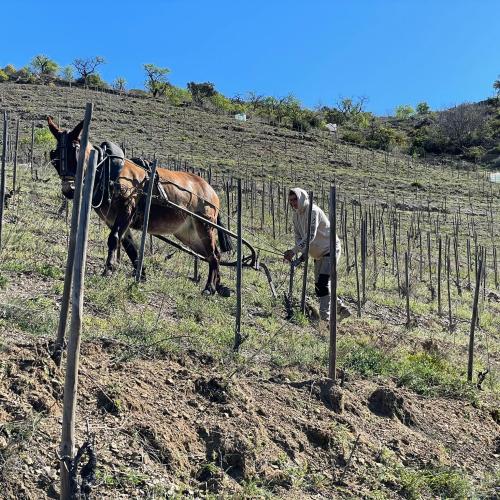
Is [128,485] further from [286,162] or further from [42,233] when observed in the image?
[286,162]

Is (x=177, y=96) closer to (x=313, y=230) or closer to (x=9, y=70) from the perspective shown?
(x=9, y=70)

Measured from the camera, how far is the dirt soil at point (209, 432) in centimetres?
319

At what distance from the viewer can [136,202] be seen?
7664 mm

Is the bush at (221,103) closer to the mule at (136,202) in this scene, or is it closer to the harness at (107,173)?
the mule at (136,202)

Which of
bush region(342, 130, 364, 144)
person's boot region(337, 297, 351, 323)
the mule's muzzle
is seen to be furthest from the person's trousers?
bush region(342, 130, 364, 144)

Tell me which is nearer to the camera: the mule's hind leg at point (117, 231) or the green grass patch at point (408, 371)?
the green grass patch at point (408, 371)

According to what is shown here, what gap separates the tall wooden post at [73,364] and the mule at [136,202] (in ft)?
11.8

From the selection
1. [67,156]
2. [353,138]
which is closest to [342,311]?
[67,156]

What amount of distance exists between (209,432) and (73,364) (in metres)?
1.18

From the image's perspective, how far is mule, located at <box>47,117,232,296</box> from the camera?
21.9 feet

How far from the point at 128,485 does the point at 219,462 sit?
622 mm

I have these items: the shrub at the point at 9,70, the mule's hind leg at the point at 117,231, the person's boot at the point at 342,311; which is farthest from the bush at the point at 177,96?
the person's boot at the point at 342,311

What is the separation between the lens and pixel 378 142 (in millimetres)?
49188

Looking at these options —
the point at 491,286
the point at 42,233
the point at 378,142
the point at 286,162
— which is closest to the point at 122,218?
the point at 42,233
